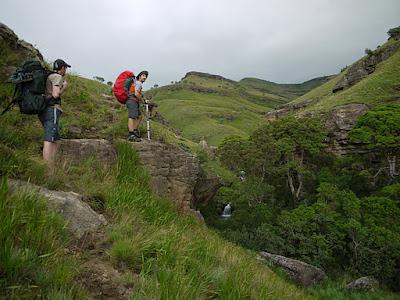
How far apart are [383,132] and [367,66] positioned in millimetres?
36191

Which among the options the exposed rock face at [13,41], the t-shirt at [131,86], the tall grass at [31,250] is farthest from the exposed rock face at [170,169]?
the exposed rock face at [13,41]

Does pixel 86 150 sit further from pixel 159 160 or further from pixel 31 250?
pixel 31 250

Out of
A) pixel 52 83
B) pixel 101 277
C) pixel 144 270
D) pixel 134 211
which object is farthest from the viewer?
pixel 52 83

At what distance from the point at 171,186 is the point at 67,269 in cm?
587

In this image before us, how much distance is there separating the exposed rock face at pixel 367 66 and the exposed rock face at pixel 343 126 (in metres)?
22.0

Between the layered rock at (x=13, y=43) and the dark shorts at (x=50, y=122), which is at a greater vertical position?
the layered rock at (x=13, y=43)

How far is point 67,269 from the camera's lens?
2.86 m

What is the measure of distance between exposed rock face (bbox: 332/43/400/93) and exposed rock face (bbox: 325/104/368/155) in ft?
72.2

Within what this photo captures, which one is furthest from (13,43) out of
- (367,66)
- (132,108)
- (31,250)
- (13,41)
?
(367,66)

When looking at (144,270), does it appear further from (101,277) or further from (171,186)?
(171,186)

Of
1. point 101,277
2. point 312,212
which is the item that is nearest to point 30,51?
point 101,277

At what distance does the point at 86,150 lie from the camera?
6578 mm

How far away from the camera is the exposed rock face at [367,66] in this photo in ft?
199

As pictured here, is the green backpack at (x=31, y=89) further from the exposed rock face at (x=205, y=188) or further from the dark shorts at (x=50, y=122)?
the exposed rock face at (x=205, y=188)
